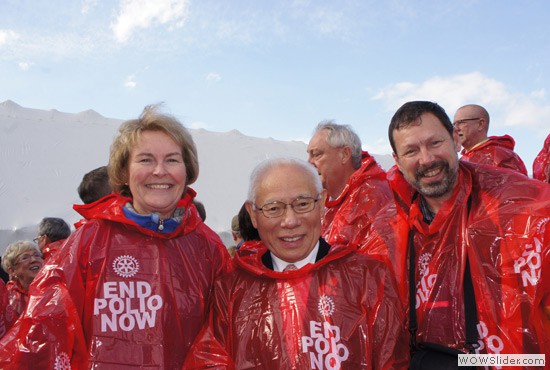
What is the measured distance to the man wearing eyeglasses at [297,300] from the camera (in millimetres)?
2020

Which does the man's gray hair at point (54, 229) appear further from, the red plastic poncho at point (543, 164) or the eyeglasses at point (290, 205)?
the red plastic poncho at point (543, 164)

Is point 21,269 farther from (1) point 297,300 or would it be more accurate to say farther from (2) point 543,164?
(2) point 543,164

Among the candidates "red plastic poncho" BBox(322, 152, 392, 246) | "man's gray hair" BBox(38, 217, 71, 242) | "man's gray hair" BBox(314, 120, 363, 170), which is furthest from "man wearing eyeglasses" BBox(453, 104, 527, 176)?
"man's gray hair" BBox(38, 217, 71, 242)

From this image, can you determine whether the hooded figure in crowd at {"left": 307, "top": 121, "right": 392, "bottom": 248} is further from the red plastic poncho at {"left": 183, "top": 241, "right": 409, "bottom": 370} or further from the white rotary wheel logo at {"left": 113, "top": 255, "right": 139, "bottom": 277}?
the white rotary wheel logo at {"left": 113, "top": 255, "right": 139, "bottom": 277}

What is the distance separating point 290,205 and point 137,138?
29.4 inches

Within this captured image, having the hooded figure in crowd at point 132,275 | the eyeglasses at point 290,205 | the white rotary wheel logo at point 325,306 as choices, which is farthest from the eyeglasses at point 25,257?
the white rotary wheel logo at point 325,306

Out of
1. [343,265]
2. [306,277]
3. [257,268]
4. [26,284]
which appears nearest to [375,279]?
[343,265]

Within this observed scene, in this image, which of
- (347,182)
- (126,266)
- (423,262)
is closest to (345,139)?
(347,182)

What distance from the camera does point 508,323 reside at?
81.0 inches

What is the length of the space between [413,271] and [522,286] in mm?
460

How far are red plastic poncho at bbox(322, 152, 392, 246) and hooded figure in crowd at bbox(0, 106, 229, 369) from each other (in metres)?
1.30

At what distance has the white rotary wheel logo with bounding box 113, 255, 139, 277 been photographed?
6.98 ft

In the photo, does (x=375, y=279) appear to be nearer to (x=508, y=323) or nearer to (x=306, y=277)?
(x=306, y=277)

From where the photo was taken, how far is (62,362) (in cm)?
195
